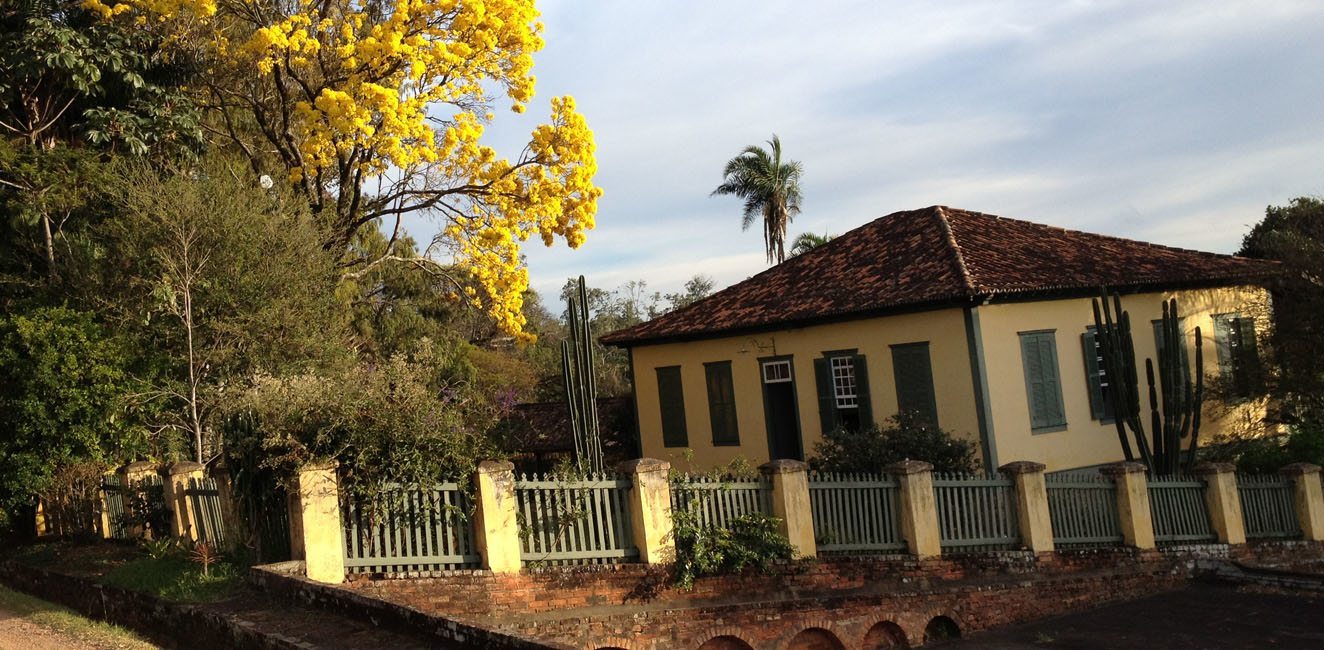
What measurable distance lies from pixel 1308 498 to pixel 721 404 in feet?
31.6

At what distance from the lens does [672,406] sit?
68.6ft

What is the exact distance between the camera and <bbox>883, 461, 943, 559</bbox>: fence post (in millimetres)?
12695

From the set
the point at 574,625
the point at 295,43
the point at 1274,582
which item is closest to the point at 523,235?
the point at 295,43

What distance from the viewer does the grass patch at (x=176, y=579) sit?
10406mm

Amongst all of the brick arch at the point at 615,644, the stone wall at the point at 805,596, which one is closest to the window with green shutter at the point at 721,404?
the stone wall at the point at 805,596

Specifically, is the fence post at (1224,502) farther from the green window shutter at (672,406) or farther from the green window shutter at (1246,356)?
the green window shutter at (672,406)

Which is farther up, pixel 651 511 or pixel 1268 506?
pixel 651 511

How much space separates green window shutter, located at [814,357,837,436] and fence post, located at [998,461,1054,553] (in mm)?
4882

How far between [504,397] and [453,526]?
16.8m

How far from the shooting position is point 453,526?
1100 centimetres

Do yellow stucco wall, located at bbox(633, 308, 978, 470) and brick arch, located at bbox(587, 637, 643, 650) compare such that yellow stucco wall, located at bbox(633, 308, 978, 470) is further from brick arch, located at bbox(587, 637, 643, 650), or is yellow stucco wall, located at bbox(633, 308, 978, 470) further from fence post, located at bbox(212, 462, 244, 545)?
fence post, located at bbox(212, 462, 244, 545)

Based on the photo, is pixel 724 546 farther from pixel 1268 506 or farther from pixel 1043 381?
pixel 1268 506

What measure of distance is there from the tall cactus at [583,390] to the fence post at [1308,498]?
32.7ft

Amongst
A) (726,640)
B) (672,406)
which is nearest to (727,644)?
(726,640)
